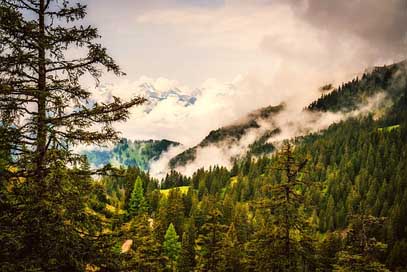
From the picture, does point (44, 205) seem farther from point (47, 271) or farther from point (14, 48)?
point (14, 48)

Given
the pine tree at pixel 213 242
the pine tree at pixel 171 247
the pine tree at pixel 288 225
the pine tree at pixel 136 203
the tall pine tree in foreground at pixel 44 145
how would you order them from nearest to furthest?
the tall pine tree in foreground at pixel 44 145 → the pine tree at pixel 288 225 → the pine tree at pixel 213 242 → the pine tree at pixel 171 247 → the pine tree at pixel 136 203

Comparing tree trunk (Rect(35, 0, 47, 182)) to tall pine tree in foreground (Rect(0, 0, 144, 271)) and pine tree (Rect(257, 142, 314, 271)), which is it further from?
pine tree (Rect(257, 142, 314, 271))

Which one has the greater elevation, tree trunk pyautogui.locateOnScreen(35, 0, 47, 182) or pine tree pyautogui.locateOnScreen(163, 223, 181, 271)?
tree trunk pyautogui.locateOnScreen(35, 0, 47, 182)

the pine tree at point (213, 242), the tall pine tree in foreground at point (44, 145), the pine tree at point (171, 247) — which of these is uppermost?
the tall pine tree in foreground at point (44, 145)

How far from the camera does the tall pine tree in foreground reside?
12.0 metres

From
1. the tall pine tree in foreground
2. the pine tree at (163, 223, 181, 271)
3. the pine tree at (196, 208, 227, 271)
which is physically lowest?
the pine tree at (163, 223, 181, 271)

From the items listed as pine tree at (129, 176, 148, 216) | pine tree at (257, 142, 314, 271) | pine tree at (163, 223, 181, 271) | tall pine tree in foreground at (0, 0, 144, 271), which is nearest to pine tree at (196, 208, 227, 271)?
pine tree at (257, 142, 314, 271)

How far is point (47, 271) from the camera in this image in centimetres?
1180

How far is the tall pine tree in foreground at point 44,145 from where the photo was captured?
39.2ft

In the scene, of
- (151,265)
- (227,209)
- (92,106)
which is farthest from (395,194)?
(92,106)

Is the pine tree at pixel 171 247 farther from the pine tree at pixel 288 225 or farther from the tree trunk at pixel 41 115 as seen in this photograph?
the tree trunk at pixel 41 115

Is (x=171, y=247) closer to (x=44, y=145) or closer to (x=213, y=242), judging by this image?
(x=213, y=242)

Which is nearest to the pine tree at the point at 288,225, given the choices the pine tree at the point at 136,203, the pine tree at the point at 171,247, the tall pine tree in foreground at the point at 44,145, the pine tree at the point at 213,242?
the pine tree at the point at 213,242

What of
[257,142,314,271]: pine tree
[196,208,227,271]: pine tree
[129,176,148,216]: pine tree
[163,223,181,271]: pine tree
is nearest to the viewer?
[257,142,314,271]: pine tree
